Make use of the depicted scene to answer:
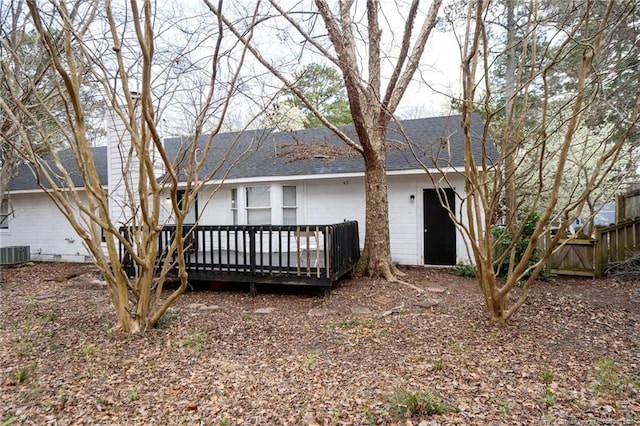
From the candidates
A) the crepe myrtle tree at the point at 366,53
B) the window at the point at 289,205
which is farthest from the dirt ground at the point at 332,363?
the window at the point at 289,205

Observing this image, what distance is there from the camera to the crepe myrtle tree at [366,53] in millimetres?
6223

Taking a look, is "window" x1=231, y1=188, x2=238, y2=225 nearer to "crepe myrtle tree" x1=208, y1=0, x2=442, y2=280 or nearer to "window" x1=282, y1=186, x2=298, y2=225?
"window" x1=282, y1=186, x2=298, y2=225

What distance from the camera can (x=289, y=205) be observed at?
1004 centimetres

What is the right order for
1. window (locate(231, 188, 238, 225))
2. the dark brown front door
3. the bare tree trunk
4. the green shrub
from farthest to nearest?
window (locate(231, 188, 238, 225)), the dark brown front door, the bare tree trunk, the green shrub

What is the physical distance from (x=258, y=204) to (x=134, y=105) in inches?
217

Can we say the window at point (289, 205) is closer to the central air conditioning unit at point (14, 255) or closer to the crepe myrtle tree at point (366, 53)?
the crepe myrtle tree at point (366, 53)

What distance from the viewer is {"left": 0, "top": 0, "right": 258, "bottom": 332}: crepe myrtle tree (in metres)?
3.65

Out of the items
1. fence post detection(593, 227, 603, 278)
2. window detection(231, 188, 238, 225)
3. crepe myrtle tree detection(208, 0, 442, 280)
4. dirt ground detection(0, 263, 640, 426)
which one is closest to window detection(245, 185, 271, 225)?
window detection(231, 188, 238, 225)

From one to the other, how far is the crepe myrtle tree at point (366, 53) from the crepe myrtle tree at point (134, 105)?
0.95 m

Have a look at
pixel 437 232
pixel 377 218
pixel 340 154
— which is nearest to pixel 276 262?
pixel 377 218

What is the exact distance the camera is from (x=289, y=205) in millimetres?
10039

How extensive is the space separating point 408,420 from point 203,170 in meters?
9.73

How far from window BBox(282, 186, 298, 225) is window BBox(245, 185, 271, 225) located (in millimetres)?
405

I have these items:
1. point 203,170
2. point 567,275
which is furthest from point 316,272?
point 203,170
